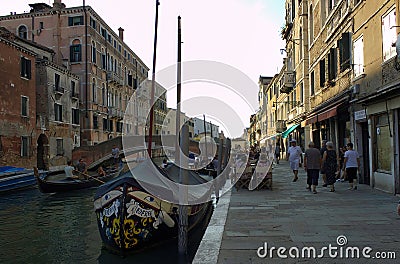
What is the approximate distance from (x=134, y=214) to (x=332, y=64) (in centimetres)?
1086

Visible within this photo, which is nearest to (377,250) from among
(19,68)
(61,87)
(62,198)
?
(62,198)

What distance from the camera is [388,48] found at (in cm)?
1026

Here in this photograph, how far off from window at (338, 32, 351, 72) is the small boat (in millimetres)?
14872

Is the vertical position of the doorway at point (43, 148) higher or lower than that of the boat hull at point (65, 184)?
higher

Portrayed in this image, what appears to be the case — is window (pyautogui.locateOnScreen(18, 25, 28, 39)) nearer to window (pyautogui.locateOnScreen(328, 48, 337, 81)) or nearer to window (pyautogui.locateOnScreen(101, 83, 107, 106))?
window (pyautogui.locateOnScreen(101, 83, 107, 106))

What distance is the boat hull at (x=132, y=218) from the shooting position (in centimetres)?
792

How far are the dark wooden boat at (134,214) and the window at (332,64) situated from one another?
955 cm

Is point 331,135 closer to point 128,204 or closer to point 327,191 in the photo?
point 327,191

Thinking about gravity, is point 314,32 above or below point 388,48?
above

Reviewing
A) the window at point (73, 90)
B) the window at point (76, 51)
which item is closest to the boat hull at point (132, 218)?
the window at point (73, 90)

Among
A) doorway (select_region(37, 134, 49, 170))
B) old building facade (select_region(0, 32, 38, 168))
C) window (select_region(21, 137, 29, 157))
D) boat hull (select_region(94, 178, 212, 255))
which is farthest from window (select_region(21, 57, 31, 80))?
boat hull (select_region(94, 178, 212, 255))

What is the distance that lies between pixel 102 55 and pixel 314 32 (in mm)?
24435


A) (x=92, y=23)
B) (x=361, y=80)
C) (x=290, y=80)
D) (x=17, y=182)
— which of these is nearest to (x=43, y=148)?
(x=17, y=182)

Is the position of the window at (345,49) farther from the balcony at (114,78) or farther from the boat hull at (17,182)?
the balcony at (114,78)
